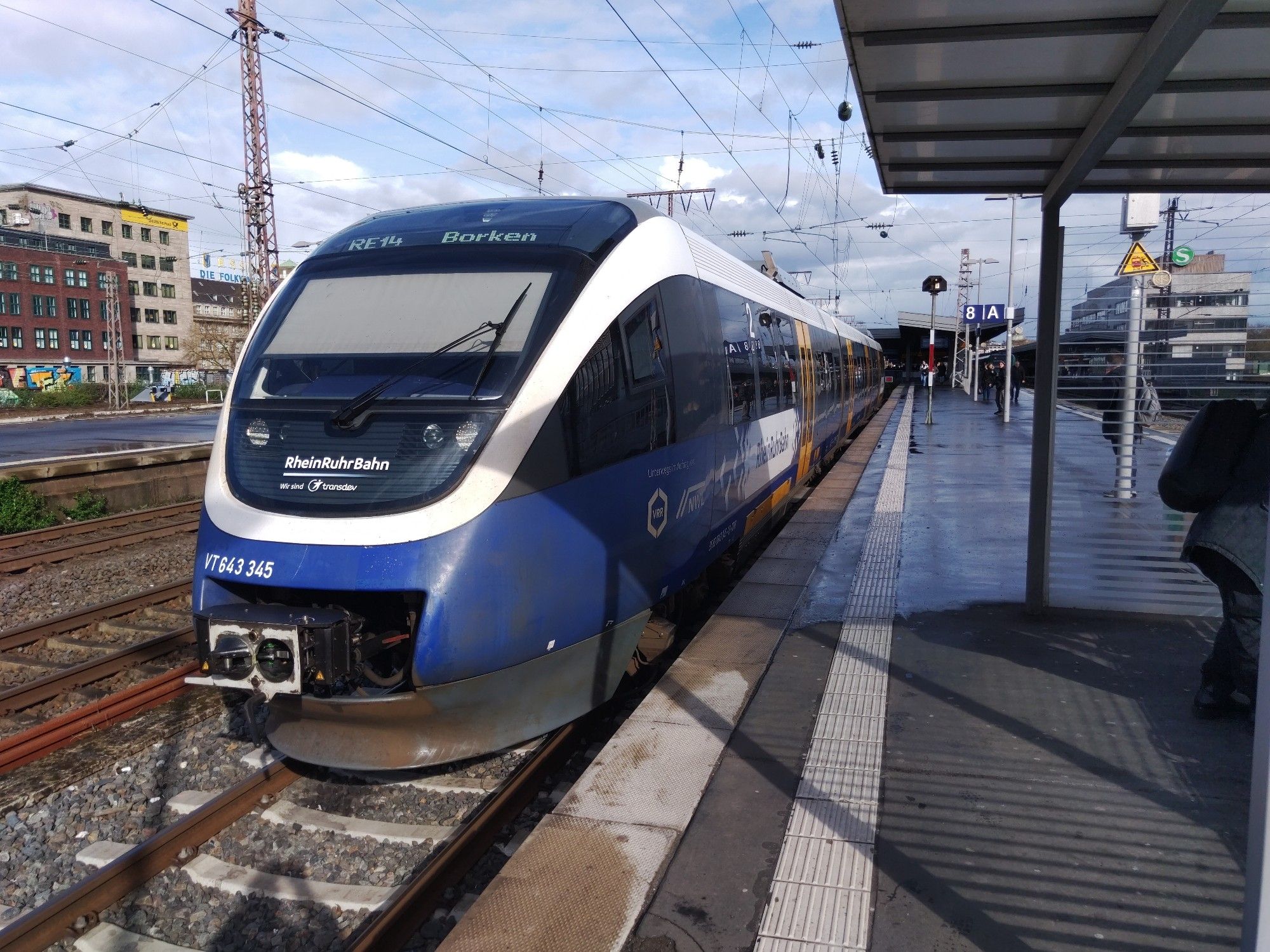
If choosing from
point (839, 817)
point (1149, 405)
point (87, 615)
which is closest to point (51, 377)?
point (87, 615)

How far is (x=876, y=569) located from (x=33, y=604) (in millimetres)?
8030

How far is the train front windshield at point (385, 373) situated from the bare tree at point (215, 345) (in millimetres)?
50457

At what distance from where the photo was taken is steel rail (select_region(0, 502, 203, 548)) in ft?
40.9

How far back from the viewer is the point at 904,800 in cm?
420

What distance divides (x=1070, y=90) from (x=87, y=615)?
8.37 meters

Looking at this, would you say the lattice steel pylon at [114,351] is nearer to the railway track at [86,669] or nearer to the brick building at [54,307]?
the brick building at [54,307]

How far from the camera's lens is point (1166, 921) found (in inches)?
131

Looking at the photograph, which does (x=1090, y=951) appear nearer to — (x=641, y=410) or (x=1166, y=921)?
(x=1166, y=921)

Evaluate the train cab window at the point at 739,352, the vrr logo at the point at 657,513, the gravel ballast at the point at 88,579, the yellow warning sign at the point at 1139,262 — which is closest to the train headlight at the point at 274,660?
the vrr logo at the point at 657,513

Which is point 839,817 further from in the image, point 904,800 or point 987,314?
point 987,314

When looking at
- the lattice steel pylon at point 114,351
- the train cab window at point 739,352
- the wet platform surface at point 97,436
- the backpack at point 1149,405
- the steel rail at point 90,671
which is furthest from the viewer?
the lattice steel pylon at point 114,351

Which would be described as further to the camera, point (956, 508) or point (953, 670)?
point (956, 508)

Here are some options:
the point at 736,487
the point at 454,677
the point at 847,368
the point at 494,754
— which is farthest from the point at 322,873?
the point at 847,368

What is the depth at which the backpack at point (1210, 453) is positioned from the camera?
474cm
